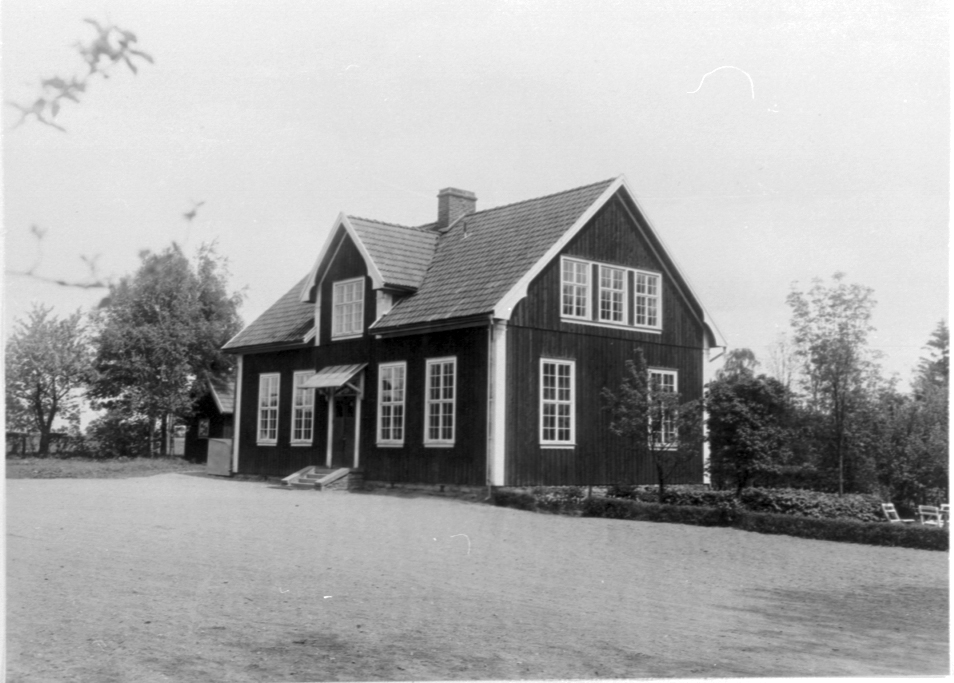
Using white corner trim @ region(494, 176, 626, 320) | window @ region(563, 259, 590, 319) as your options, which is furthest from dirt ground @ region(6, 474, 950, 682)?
window @ region(563, 259, 590, 319)

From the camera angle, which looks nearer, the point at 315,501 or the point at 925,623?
the point at 925,623

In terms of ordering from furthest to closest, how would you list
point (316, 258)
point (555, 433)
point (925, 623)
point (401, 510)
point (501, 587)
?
1. point (316, 258)
2. point (555, 433)
3. point (401, 510)
4. point (501, 587)
5. point (925, 623)

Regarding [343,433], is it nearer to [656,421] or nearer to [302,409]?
[302,409]

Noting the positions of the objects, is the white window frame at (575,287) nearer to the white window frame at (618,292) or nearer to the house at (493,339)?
the house at (493,339)

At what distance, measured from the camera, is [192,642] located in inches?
351

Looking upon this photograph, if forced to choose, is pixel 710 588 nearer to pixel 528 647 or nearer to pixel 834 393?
pixel 528 647

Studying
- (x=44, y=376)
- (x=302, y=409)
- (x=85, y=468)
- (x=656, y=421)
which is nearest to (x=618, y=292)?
(x=656, y=421)

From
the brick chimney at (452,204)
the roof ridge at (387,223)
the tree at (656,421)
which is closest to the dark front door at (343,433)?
the roof ridge at (387,223)

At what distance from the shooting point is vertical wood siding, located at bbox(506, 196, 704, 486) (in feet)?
75.2

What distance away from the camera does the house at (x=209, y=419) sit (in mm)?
42188

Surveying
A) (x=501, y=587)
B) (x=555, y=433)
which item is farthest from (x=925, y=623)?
(x=555, y=433)

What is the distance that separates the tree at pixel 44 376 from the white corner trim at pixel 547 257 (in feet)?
28.9

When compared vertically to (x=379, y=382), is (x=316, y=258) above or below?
above

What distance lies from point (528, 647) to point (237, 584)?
395 centimetres
